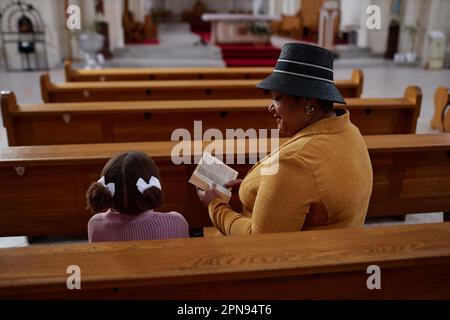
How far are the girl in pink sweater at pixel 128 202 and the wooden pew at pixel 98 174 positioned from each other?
767mm

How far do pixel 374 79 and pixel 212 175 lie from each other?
821 cm

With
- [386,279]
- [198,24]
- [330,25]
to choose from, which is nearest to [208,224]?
[386,279]

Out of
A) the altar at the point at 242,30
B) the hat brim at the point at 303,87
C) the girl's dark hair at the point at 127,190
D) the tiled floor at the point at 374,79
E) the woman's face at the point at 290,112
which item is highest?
the altar at the point at 242,30

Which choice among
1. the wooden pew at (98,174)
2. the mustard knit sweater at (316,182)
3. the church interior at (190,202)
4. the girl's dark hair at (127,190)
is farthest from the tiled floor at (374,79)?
the mustard knit sweater at (316,182)

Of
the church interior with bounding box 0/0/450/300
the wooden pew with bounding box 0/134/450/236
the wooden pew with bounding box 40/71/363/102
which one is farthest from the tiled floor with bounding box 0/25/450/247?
the wooden pew with bounding box 0/134/450/236

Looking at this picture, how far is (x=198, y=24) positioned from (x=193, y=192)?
18.4 m

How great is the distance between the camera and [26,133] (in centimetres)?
329

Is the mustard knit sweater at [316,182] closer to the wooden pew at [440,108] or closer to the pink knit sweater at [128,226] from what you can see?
the pink knit sweater at [128,226]

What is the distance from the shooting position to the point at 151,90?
4234 mm

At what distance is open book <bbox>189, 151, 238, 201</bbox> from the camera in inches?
66.2

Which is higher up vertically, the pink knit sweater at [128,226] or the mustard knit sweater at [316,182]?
the mustard knit sweater at [316,182]

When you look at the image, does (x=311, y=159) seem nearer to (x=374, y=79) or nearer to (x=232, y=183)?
(x=232, y=183)

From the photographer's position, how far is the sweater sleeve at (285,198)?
48.3 inches

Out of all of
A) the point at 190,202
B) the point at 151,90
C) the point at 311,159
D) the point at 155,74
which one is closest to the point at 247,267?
the point at 311,159
